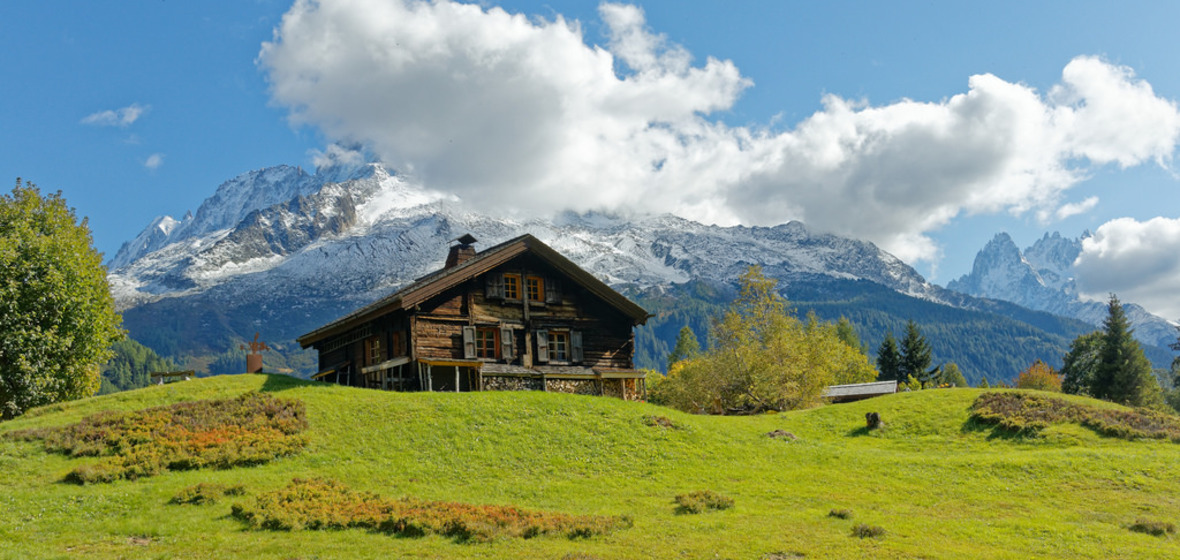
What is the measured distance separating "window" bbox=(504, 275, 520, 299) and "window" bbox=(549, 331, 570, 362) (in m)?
3.20

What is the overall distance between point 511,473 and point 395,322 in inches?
764

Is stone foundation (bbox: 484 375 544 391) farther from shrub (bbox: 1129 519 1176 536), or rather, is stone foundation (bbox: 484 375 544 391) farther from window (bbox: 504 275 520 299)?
shrub (bbox: 1129 519 1176 536)

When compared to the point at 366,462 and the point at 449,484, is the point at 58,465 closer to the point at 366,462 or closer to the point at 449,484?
the point at 366,462

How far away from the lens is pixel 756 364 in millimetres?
52906

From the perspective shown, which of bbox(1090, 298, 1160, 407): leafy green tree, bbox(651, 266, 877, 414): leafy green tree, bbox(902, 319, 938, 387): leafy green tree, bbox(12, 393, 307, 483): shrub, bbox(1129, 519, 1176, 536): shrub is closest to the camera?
bbox(1129, 519, 1176, 536): shrub

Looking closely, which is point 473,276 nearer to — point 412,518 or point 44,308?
point 44,308

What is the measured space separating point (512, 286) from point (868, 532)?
29685mm

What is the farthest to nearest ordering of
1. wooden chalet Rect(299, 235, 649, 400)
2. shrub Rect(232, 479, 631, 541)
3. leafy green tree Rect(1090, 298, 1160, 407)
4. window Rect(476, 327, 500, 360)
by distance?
leafy green tree Rect(1090, 298, 1160, 407) → window Rect(476, 327, 500, 360) → wooden chalet Rect(299, 235, 649, 400) → shrub Rect(232, 479, 631, 541)

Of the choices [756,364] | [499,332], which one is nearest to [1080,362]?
[756,364]

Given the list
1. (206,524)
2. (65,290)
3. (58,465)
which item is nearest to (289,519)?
(206,524)

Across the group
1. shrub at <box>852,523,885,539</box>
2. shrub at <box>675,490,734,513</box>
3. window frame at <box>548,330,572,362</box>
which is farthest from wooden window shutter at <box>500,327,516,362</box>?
shrub at <box>852,523,885,539</box>

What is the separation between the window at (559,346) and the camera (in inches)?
1896

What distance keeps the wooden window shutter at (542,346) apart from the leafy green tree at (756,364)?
452 inches

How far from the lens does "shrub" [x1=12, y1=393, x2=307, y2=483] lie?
26.1 metres
